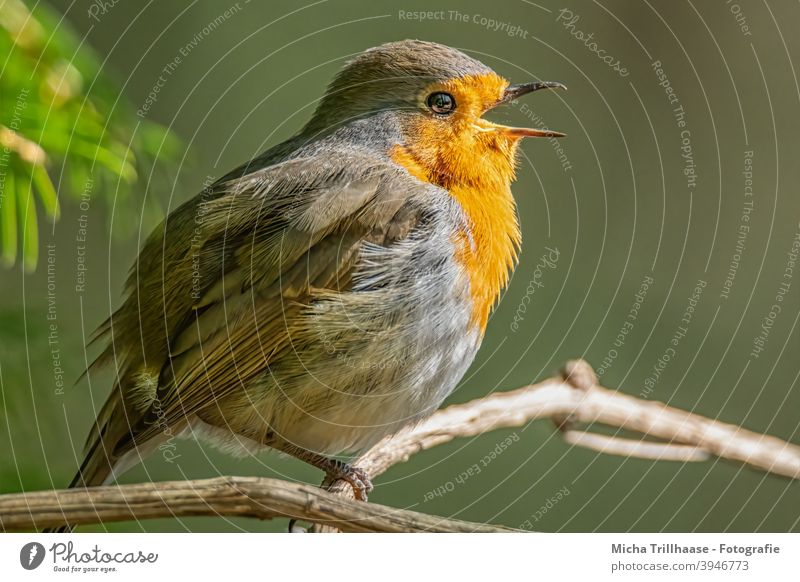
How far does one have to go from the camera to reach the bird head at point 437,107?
288cm

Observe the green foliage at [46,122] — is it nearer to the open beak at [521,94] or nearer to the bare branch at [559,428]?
the bare branch at [559,428]

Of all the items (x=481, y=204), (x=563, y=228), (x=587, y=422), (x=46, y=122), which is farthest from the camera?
(x=563, y=228)

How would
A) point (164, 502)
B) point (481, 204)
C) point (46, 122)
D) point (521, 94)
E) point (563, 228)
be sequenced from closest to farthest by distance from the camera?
point (164, 502), point (46, 122), point (481, 204), point (521, 94), point (563, 228)

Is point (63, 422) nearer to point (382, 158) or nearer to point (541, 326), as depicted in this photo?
point (382, 158)

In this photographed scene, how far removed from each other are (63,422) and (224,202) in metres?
0.93

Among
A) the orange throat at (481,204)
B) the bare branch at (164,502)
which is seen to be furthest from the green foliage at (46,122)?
the orange throat at (481,204)

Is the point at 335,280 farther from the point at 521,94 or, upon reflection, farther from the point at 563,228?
the point at 563,228

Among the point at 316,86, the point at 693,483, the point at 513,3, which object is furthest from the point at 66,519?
the point at 513,3

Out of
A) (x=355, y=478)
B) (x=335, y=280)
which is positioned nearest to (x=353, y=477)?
(x=355, y=478)
